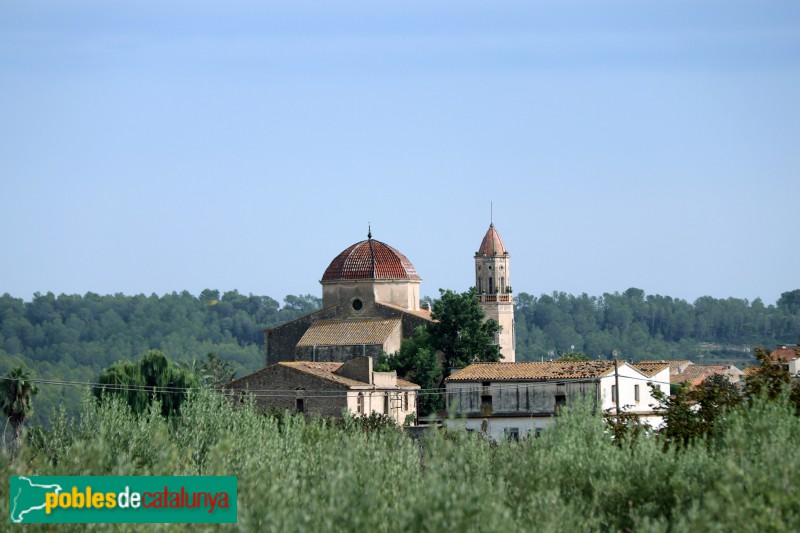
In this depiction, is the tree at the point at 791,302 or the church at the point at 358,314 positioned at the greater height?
the tree at the point at 791,302

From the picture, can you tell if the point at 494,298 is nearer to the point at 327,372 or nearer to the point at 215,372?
the point at 215,372

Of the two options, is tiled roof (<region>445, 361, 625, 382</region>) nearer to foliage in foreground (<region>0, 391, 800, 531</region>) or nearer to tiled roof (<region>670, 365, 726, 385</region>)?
foliage in foreground (<region>0, 391, 800, 531</region>)

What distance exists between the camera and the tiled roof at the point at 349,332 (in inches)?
2153

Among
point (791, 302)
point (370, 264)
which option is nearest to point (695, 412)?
point (370, 264)

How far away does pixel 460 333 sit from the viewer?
53312 millimetres

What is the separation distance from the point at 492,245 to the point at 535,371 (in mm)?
23495

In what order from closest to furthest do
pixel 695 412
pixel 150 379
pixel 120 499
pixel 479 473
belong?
pixel 120 499, pixel 479 473, pixel 695 412, pixel 150 379

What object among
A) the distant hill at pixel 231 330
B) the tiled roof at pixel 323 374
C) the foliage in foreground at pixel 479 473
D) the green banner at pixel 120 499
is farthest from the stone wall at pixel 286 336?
the distant hill at pixel 231 330

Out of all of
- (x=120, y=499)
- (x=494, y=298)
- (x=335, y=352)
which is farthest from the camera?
(x=494, y=298)

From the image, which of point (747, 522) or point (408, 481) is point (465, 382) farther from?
point (747, 522)

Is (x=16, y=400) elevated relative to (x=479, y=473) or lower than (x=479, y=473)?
elevated

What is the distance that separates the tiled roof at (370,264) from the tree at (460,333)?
4.80m

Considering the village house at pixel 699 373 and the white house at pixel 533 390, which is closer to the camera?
the white house at pixel 533 390

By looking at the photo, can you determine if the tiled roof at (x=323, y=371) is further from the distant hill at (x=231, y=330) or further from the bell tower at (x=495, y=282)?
the distant hill at (x=231, y=330)
